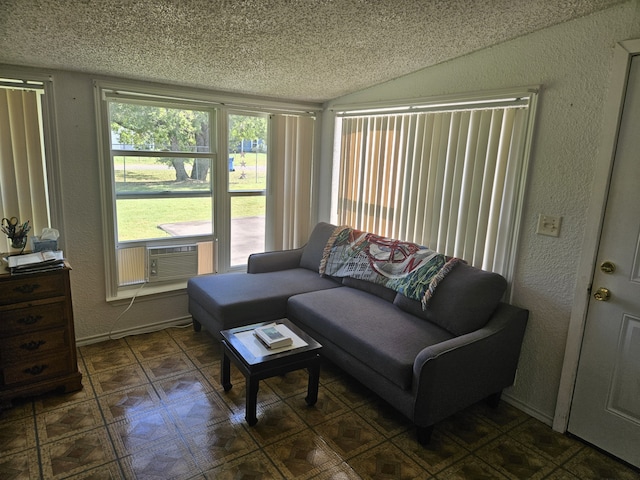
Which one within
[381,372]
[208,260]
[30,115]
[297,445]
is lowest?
[297,445]

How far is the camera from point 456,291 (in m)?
2.53

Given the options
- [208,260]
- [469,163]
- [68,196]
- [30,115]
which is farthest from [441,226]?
[30,115]

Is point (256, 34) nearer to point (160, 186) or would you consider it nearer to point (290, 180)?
point (160, 186)

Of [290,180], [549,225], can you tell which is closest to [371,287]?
[549,225]

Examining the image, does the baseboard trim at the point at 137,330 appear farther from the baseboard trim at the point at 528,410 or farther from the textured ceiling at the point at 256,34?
the baseboard trim at the point at 528,410

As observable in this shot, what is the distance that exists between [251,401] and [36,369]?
4.36ft

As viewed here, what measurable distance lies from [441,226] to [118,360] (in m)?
2.57

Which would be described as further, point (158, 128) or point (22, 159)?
point (158, 128)

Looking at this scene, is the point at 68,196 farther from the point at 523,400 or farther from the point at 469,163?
the point at 523,400

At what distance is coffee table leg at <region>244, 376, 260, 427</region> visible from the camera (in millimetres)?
2199

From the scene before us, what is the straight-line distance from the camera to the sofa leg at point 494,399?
2.53 meters

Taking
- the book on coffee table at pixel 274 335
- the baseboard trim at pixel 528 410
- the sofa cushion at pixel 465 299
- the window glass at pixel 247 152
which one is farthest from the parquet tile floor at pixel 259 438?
the window glass at pixel 247 152

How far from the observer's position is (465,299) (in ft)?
8.10

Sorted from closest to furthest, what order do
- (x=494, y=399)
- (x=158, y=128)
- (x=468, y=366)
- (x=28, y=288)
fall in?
1. (x=468, y=366)
2. (x=28, y=288)
3. (x=494, y=399)
4. (x=158, y=128)
